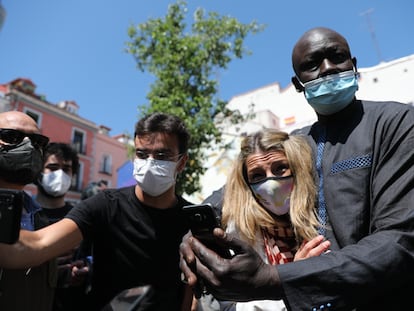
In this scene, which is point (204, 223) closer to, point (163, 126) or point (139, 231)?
point (139, 231)

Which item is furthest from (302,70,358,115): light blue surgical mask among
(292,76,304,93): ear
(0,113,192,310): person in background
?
(0,113,192,310): person in background

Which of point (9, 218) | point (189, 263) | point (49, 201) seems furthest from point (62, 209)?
point (189, 263)

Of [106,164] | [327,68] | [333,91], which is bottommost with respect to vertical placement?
[106,164]

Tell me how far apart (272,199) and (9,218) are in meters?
1.30

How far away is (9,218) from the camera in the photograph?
1.23 metres

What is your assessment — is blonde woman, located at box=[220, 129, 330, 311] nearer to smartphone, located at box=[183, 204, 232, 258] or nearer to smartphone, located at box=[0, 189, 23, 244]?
smartphone, located at box=[183, 204, 232, 258]

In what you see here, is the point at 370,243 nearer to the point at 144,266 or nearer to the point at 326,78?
the point at 326,78

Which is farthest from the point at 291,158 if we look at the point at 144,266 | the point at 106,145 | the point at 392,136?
the point at 106,145

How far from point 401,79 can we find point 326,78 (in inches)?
335

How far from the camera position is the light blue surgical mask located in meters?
1.47

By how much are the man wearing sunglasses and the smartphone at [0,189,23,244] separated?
503 millimetres

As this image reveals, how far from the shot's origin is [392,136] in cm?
113

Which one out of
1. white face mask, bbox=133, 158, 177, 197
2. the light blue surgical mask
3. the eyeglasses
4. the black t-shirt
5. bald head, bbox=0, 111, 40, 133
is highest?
bald head, bbox=0, 111, 40, 133

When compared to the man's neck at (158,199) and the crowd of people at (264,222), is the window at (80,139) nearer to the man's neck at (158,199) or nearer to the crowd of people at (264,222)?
the crowd of people at (264,222)
